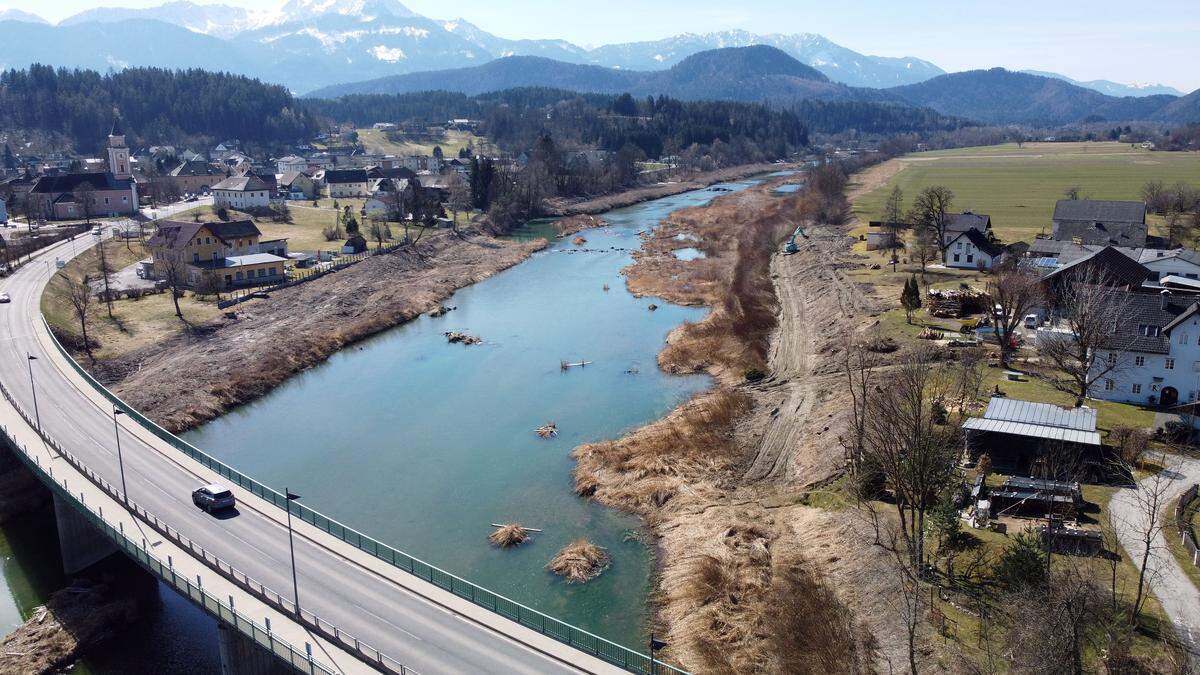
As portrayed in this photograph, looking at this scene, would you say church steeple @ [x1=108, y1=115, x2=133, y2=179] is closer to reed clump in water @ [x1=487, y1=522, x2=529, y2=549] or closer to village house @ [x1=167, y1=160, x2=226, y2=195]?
village house @ [x1=167, y1=160, x2=226, y2=195]

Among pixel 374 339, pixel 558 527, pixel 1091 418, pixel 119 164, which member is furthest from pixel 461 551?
pixel 119 164

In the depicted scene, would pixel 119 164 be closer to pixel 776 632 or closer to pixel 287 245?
pixel 287 245

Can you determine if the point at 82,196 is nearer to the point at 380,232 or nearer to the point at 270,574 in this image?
the point at 380,232

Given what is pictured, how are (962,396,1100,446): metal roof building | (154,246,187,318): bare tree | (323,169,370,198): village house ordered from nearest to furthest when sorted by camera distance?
(962,396,1100,446): metal roof building → (154,246,187,318): bare tree → (323,169,370,198): village house

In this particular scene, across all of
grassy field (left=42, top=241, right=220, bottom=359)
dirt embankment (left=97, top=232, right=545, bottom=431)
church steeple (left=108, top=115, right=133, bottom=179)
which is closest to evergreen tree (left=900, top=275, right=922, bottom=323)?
dirt embankment (left=97, top=232, right=545, bottom=431)

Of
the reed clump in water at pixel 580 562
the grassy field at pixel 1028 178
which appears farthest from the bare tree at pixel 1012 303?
the grassy field at pixel 1028 178

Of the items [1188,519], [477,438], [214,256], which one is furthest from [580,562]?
[214,256]

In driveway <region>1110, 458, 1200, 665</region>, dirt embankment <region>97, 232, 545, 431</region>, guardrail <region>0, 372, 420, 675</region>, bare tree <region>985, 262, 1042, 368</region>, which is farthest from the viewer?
dirt embankment <region>97, 232, 545, 431</region>
